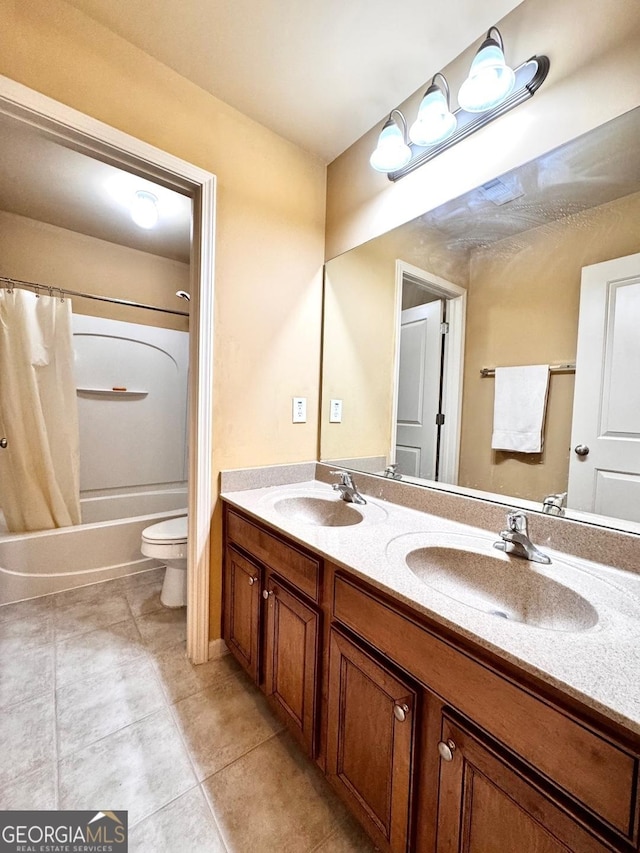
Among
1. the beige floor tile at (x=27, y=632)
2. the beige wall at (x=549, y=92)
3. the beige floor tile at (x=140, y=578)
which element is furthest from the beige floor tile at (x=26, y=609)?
the beige wall at (x=549, y=92)

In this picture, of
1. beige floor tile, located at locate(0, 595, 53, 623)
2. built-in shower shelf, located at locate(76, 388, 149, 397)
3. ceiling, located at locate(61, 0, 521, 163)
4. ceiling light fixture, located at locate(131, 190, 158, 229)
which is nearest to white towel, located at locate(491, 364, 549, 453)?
ceiling, located at locate(61, 0, 521, 163)

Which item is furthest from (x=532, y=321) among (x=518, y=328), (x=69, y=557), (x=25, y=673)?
(x=69, y=557)

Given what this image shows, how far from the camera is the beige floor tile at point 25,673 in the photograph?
52.1 inches

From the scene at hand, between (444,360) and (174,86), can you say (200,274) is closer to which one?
(174,86)

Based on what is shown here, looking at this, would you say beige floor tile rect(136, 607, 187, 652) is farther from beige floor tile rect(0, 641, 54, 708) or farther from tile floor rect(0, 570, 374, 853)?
beige floor tile rect(0, 641, 54, 708)

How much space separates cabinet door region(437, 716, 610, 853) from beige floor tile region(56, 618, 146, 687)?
145 cm

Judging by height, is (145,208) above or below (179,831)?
above

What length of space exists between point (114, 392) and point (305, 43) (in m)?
2.49

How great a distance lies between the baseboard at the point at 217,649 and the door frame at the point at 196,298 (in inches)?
0.9

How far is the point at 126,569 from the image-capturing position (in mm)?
2285

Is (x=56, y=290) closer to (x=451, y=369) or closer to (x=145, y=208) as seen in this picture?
(x=145, y=208)

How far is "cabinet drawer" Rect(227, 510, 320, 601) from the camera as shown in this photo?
1.02 meters

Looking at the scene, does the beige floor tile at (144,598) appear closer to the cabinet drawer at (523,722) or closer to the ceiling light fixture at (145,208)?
the cabinet drawer at (523,722)

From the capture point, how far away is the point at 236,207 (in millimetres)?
1499
